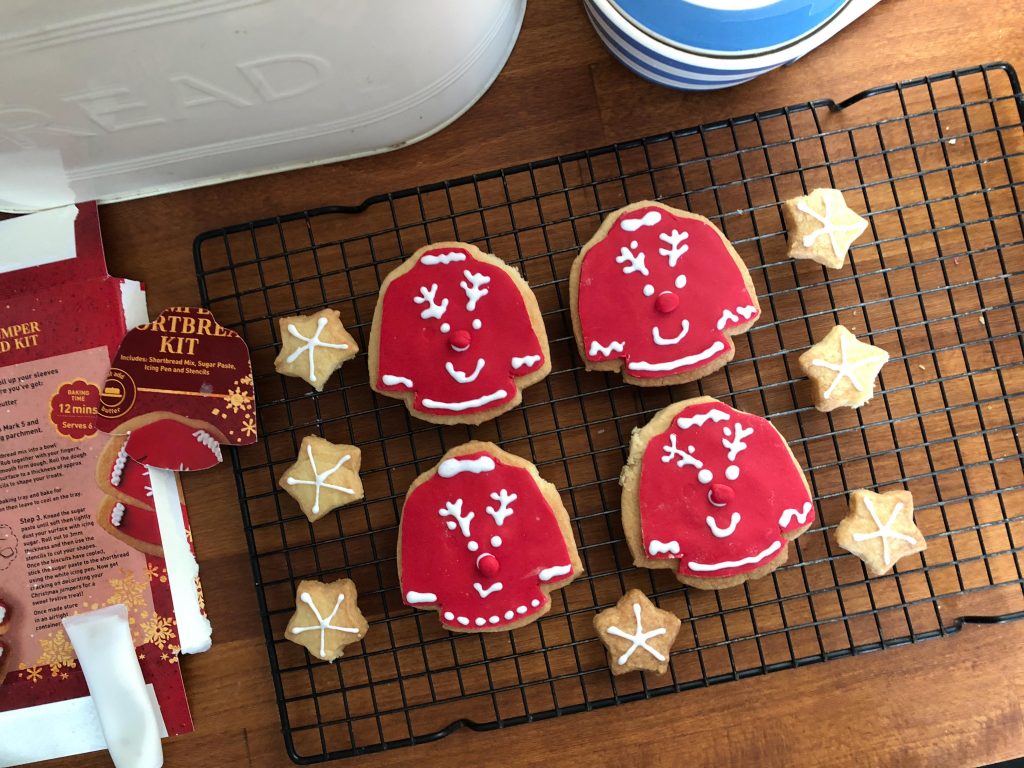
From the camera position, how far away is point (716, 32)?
96 centimetres

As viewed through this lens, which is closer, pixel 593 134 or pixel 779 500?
pixel 779 500

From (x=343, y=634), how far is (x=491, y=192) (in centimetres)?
63

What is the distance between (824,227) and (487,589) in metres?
0.64

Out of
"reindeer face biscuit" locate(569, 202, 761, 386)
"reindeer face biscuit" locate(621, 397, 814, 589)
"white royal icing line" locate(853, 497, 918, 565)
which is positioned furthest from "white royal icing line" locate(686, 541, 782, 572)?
"reindeer face biscuit" locate(569, 202, 761, 386)

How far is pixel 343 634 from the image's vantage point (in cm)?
102

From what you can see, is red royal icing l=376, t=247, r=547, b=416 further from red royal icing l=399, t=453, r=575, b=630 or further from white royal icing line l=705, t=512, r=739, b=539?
white royal icing line l=705, t=512, r=739, b=539

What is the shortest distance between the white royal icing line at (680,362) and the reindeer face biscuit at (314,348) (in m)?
0.38

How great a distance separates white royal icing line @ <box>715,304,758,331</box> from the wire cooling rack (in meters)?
0.06

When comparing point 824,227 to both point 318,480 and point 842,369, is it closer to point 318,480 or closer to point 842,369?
point 842,369

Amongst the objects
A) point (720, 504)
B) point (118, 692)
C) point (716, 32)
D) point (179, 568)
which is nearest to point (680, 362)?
point (720, 504)

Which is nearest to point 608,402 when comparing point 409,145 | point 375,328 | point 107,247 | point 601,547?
point 601,547

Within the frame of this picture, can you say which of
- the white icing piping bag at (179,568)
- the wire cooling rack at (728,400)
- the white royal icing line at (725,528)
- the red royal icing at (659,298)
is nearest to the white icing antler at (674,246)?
the red royal icing at (659,298)

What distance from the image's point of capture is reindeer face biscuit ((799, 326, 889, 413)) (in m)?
1.01

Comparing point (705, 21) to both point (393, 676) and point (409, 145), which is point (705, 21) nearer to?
point (409, 145)
